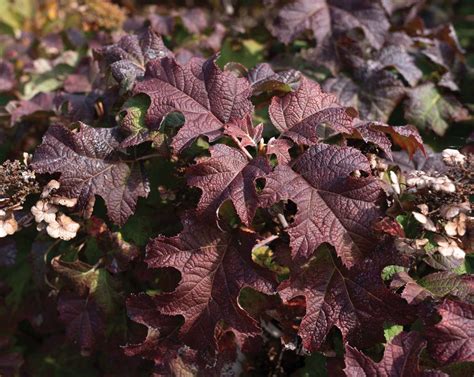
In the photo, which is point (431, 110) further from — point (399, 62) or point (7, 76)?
point (7, 76)

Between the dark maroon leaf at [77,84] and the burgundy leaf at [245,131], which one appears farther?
the dark maroon leaf at [77,84]

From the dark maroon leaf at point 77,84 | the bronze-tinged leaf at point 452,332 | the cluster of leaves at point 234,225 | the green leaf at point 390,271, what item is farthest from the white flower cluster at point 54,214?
the bronze-tinged leaf at point 452,332

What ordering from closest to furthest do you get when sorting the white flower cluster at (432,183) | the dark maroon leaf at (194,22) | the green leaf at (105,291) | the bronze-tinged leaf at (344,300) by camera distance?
the white flower cluster at (432,183)
the bronze-tinged leaf at (344,300)
the green leaf at (105,291)
the dark maroon leaf at (194,22)

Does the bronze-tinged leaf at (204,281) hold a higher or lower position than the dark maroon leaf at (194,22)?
lower

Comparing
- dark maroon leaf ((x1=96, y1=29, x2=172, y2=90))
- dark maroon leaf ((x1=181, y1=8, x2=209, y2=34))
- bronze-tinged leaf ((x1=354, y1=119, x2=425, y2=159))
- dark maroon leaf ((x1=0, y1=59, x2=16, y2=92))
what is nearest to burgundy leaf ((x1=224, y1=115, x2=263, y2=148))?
bronze-tinged leaf ((x1=354, y1=119, x2=425, y2=159))

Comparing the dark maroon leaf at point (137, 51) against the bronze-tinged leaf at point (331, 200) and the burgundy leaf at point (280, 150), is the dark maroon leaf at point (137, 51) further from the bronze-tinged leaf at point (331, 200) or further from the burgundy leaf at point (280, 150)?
the bronze-tinged leaf at point (331, 200)

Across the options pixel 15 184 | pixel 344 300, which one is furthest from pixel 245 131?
pixel 15 184

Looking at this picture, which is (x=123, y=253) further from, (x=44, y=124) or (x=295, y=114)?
(x=44, y=124)

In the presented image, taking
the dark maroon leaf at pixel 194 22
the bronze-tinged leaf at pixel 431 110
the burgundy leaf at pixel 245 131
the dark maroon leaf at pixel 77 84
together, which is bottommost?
the bronze-tinged leaf at pixel 431 110
